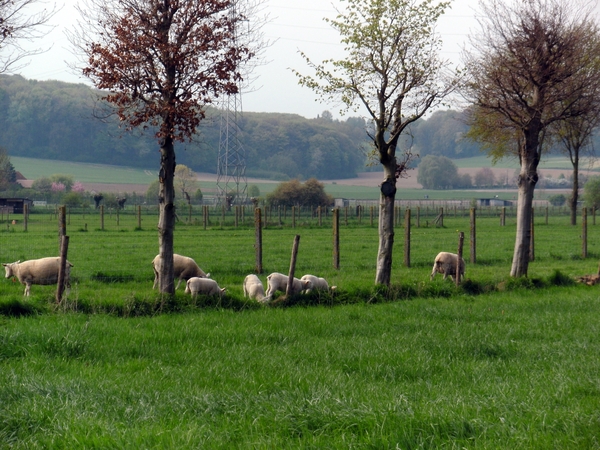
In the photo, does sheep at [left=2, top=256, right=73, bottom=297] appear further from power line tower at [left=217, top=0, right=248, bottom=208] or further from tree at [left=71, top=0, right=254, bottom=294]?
power line tower at [left=217, top=0, right=248, bottom=208]

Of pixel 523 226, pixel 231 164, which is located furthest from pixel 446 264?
pixel 231 164

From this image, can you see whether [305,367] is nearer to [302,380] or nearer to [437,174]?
[302,380]

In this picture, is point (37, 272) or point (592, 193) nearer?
point (37, 272)

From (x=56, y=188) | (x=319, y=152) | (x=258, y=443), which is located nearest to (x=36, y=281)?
(x=258, y=443)

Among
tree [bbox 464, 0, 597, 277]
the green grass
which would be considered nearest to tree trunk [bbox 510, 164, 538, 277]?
tree [bbox 464, 0, 597, 277]

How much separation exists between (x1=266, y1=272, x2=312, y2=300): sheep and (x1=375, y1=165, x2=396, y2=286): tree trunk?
6.67ft

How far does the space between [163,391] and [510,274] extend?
14.7 metres

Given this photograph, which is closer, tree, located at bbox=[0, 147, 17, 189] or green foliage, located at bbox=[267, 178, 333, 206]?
green foliage, located at bbox=[267, 178, 333, 206]

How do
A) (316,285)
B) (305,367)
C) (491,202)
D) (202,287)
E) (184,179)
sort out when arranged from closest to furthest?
(305,367), (202,287), (316,285), (184,179), (491,202)

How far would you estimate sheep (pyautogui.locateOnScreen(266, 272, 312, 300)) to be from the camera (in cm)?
1517

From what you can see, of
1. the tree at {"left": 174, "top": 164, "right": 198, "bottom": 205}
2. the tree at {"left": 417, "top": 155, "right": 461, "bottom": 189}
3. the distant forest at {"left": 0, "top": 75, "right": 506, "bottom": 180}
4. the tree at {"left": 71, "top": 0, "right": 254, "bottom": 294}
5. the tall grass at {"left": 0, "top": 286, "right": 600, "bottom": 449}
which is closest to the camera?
the tall grass at {"left": 0, "top": 286, "right": 600, "bottom": 449}

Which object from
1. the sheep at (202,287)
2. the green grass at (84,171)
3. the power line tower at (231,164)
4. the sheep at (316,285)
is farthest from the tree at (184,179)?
the sheep at (202,287)

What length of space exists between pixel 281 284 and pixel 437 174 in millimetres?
150435

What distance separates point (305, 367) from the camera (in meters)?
9.02
